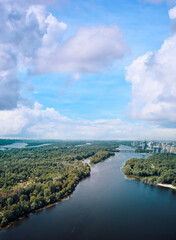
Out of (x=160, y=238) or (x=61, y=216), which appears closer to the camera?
(x=160, y=238)

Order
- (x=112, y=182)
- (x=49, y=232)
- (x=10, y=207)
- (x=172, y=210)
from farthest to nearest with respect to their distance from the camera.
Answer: (x=112, y=182) → (x=172, y=210) → (x=10, y=207) → (x=49, y=232)

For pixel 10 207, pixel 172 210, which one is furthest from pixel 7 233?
pixel 172 210

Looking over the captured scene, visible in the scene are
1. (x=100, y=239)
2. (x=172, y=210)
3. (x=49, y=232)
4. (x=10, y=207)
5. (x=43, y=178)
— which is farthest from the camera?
(x=43, y=178)

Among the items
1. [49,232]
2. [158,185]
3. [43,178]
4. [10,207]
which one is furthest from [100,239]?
[158,185]

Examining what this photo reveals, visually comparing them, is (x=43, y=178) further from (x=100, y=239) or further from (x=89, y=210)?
(x=100, y=239)

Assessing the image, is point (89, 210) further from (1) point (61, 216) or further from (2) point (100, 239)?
(2) point (100, 239)

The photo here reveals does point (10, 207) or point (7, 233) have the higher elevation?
point (10, 207)
